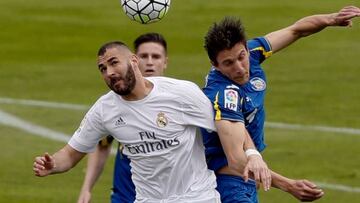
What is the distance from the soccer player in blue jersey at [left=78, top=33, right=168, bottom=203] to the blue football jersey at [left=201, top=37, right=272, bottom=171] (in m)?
1.21

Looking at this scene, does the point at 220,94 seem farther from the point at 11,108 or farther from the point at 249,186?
the point at 11,108

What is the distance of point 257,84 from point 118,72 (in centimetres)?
138

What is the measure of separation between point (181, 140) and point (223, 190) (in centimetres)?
72

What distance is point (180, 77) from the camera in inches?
928

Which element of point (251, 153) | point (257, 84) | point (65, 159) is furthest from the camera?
point (257, 84)

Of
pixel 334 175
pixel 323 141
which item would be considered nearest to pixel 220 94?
pixel 334 175

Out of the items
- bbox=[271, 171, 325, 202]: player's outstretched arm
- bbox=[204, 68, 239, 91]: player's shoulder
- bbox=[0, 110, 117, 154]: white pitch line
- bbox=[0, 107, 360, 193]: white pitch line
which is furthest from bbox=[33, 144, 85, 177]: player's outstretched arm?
bbox=[0, 110, 117, 154]: white pitch line

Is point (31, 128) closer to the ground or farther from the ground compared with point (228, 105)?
closer to the ground

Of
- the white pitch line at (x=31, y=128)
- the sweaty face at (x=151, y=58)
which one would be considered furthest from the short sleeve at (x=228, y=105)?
the white pitch line at (x=31, y=128)

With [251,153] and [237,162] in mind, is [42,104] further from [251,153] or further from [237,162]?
[251,153]

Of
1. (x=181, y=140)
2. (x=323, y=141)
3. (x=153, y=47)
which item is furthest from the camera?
(x=323, y=141)

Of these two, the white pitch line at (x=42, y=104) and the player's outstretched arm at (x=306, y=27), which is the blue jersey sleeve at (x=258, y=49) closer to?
the player's outstretched arm at (x=306, y=27)

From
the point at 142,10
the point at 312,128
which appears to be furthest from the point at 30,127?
the point at 142,10

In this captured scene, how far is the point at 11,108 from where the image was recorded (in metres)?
22.0
